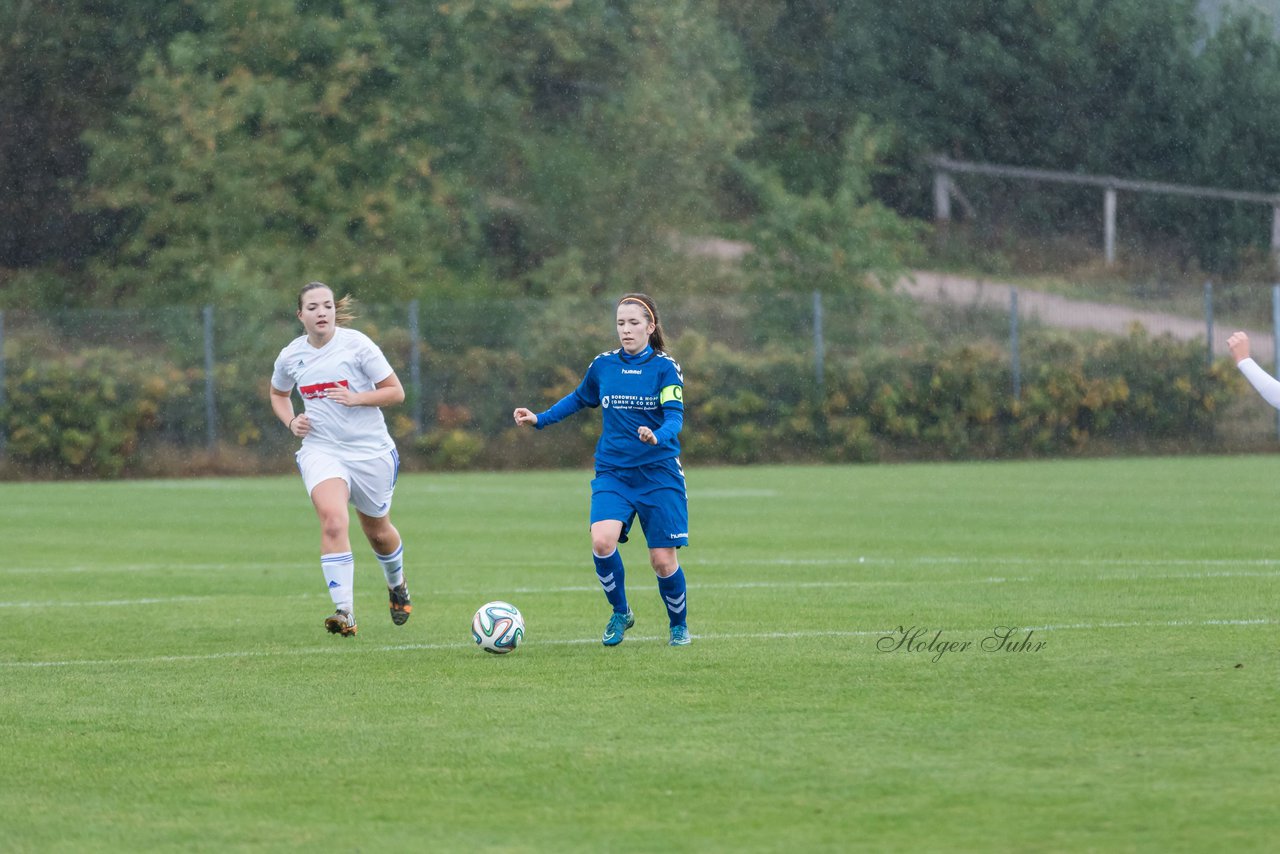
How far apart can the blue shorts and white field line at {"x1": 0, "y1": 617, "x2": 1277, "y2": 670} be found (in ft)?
1.78

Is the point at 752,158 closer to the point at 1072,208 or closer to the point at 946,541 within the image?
the point at 1072,208

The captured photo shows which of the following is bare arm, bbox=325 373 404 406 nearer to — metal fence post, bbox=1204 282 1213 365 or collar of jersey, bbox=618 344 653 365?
collar of jersey, bbox=618 344 653 365

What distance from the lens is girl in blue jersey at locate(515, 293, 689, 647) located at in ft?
31.3

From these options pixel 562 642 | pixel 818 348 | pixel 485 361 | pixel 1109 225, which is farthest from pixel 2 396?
pixel 1109 225

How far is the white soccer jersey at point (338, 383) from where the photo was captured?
35.2 feet

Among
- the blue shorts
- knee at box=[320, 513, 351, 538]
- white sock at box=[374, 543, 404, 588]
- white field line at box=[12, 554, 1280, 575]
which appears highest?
the blue shorts

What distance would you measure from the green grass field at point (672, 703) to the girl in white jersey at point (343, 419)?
2.15ft

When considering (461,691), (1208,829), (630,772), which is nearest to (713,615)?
(461,691)

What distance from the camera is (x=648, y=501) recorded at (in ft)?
31.6

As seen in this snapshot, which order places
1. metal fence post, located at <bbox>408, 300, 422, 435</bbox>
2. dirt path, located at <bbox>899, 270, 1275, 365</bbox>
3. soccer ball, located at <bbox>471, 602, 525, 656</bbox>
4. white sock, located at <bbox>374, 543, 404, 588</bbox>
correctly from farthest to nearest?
1. dirt path, located at <bbox>899, 270, 1275, 365</bbox>
2. metal fence post, located at <bbox>408, 300, 422, 435</bbox>
3. white sock, located at <bbox>374, 543, 404, 588</bbox>
4. soccer ball, located at <bbox>471, 602, 525, 656</bbox>

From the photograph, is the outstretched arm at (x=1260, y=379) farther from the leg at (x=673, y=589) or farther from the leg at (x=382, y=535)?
the leg at (x=382, y=535)

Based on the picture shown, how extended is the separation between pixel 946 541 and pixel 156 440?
17632 millimetres
